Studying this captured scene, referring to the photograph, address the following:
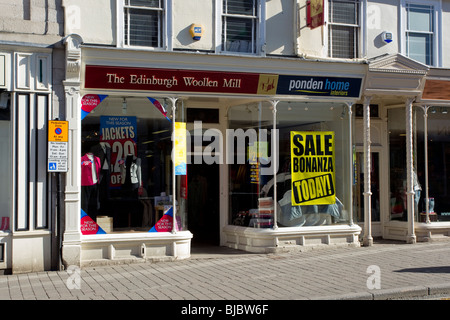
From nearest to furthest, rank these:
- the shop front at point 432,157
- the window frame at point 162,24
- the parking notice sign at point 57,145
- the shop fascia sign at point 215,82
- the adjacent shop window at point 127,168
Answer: the parking notice sign at point 57,145
the shop fascia sign at point 215,82
the adjacent shop window at point 127,168
the window frame at point 162,24
the shop front at point 432,157

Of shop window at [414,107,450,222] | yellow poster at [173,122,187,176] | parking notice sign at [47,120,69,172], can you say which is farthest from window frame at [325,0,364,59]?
parking notice sign at [47,120,69,172]

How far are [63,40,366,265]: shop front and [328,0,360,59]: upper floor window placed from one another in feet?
2.21

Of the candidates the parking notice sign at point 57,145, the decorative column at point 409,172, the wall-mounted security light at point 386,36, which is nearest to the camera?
the parking notice sign at point 57,145

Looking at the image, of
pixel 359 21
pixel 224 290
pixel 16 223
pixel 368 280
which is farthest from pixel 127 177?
pixel 359 21

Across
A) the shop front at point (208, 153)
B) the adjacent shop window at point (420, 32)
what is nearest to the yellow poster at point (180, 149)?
the shop front at point (208, 153)

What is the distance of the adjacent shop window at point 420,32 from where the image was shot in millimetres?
15312

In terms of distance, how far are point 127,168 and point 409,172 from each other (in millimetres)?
7245

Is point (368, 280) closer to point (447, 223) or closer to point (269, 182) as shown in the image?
point (269, 182)

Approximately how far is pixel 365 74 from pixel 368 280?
6043 millimetres

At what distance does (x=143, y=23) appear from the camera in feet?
41.9

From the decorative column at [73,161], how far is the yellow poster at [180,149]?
7.11 feet

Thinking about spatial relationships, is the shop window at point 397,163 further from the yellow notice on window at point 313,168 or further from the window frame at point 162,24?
the window frame at point 162,24

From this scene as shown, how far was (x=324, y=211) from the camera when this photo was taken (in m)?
14.3

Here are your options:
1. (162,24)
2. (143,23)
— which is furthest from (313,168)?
(143,23)
